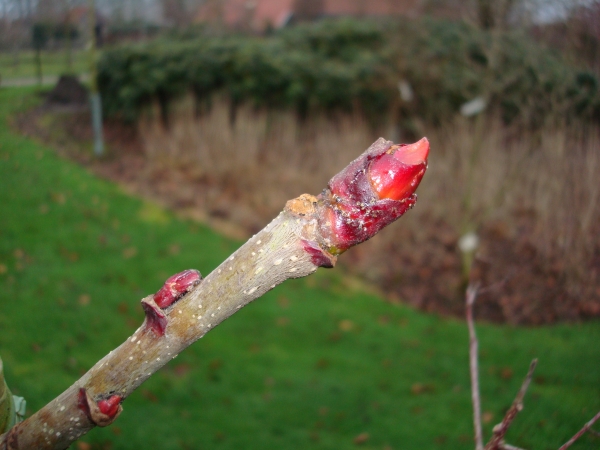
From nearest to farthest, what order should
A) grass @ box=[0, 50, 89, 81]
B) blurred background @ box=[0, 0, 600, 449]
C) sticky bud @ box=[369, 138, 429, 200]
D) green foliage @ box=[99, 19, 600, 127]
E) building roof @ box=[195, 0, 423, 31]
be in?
sticky bud @ box=[369, 138, 429, 200] → grass @ box=[0, 50, 89, 81] → blurred background @ box=[0, 0, 600, 449] → green foliage @ box=[99, 19, 600, 127] → building roof @ box=[195, 0, 423, 31]

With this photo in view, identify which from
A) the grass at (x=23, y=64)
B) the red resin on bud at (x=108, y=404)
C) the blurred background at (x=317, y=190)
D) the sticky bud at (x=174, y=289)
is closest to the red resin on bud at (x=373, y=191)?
the sticky bud at (x=174, y=289)

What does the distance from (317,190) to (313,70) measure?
2882 mm

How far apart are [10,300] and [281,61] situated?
671 cm

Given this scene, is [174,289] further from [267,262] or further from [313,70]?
[313,70]

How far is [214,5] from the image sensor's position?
10391mm

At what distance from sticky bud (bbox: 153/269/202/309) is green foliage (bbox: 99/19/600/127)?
715cm

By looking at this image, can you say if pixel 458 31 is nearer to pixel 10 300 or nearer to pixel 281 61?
pixel 281 61

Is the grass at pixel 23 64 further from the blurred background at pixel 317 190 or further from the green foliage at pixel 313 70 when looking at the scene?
the green foliage at pixel 313 70

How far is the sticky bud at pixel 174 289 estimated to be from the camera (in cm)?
67

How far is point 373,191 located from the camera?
0.60 meters

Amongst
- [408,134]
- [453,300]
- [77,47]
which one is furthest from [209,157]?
[77,47]

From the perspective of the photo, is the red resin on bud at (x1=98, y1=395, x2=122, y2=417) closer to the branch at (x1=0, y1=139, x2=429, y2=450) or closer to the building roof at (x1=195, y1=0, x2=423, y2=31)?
the branch at (x1=0, y1=139, x2=429, y2=450)

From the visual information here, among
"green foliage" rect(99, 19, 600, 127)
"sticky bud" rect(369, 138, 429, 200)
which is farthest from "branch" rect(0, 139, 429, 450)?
"green foliage" rect(99, 19, 600, 127)

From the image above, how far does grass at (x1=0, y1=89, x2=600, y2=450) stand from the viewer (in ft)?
10.8
